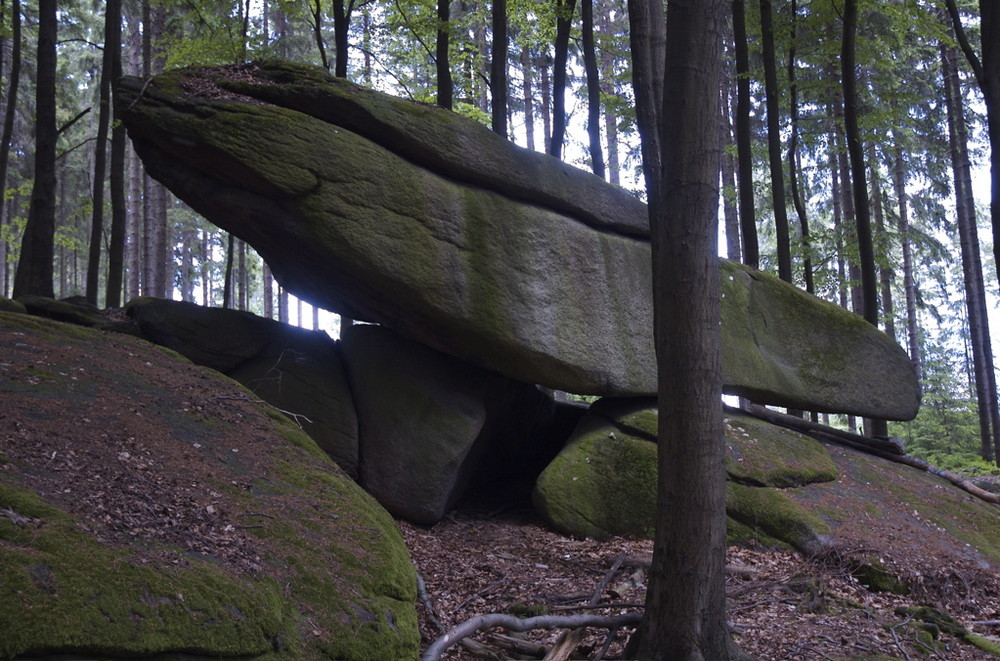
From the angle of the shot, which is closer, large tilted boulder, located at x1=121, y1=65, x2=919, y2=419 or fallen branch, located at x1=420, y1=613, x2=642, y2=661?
fallen branch, located at x1=420, y1=613, x2=642, y2=661

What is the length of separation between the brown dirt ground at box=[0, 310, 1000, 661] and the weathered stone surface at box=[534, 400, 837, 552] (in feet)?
0.99

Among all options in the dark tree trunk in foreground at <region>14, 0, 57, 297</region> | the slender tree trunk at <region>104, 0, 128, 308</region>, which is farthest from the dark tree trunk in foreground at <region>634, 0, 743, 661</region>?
the slender tree trunk at <region>104, 0, 128, 308</region>

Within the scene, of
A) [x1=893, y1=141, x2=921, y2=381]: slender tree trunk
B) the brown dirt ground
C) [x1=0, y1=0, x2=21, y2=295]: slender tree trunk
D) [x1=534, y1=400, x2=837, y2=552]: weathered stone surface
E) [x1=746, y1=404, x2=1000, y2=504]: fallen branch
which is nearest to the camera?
the brown dirt ground

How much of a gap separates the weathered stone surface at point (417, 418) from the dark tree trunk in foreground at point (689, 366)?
423cm

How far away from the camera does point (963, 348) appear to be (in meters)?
29.8

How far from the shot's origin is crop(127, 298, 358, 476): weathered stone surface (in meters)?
8.62

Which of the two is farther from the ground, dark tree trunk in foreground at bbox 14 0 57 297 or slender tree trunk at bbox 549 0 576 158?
slender tree trunk at bbox 549 0 576 158

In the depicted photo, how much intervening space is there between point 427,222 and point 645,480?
3883mm

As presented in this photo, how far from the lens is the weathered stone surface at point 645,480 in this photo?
26.0 feet

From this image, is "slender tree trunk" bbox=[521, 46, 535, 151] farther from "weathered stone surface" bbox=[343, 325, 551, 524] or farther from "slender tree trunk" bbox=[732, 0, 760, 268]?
"weathered stone surface" bbox=[343, 325, 551, 524]

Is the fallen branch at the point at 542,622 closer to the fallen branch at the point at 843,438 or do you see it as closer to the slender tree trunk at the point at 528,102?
the fallen branch at the point at 843,438

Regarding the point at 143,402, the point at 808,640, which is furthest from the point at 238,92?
the point at 808,640

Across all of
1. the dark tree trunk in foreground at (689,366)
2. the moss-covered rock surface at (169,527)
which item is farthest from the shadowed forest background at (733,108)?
the moss-covered rock surface at (169,527)

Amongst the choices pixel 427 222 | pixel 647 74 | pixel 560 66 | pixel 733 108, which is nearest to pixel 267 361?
pixel 427 222
